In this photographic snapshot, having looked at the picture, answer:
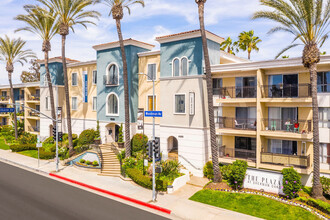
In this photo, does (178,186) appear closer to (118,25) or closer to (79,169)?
(79,169)

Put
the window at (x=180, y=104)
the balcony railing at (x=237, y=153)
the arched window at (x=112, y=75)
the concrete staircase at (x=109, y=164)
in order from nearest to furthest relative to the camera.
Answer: the balcony railing at (x=237, y=153)
the window at (x=180, y=104)
the concrete staircase at (x=109, y=164)
the arched window at (x=112, y=75)

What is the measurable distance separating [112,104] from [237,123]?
16286mm

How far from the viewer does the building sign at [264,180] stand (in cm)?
2047

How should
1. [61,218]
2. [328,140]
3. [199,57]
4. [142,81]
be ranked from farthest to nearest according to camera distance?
1. [142,81]
2. [199,57]
3. [328,140]
4. [61,218]

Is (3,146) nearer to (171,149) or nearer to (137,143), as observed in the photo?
(137,143)

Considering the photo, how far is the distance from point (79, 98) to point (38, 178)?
15.7m

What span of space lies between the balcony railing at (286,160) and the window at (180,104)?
869cm

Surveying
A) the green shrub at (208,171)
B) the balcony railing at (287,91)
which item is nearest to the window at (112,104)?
the green shrub at (208,171)

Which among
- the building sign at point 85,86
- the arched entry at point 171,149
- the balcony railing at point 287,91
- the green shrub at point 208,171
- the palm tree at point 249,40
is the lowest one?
the green shrub at point 208,171

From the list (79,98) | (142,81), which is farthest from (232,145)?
(79,98)

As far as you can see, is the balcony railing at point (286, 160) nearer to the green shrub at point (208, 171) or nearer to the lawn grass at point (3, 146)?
the green shrub at point (208, 171)

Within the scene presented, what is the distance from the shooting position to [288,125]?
73.4 ft

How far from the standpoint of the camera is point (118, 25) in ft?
90.9

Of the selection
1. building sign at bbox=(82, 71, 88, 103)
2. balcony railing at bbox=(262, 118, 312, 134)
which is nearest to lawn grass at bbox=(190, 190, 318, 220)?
balcony railing at bbox=(262, 118, 312, 134)
